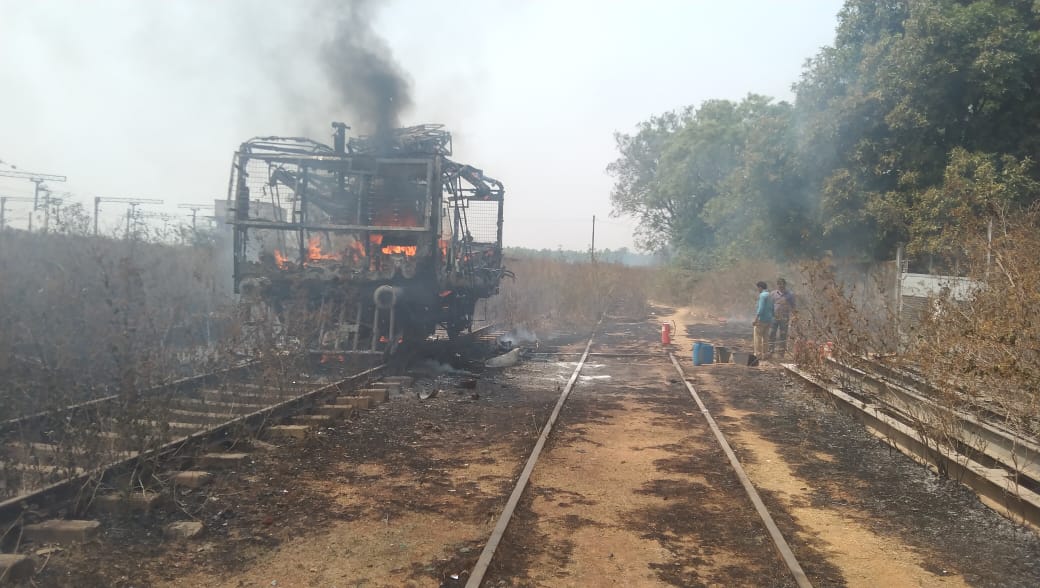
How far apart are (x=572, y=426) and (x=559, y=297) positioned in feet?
60.1

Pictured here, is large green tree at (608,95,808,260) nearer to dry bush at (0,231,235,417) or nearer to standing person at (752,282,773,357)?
standing person at (752,282,773,357)

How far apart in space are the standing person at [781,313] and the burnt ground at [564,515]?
6.61m

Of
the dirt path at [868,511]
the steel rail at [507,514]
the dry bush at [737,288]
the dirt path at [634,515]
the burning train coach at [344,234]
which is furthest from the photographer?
the dry bush at [737,288]

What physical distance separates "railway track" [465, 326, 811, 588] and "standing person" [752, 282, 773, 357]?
1784mm

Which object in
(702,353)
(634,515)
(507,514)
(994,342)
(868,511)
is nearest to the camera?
(507,514)

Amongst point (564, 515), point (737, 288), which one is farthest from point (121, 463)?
point (737, 288)

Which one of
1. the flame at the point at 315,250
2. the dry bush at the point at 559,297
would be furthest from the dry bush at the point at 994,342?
the dry bush at the point at 559,297

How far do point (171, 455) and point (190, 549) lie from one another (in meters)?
1.28

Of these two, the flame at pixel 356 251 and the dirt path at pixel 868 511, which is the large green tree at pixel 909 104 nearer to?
the dirt path at pixel 868 511

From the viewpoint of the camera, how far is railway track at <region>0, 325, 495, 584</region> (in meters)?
4.46

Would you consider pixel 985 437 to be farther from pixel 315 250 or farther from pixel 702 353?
pixel 315 250

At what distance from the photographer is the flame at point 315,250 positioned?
1160 centimetres

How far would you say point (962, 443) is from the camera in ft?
22.2

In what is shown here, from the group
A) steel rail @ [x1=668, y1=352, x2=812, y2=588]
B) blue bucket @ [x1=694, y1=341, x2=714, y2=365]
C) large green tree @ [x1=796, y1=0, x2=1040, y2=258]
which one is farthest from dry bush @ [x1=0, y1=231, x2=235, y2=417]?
large green tree @ [x1=796, y1=0, x2=1040, y2=258]
